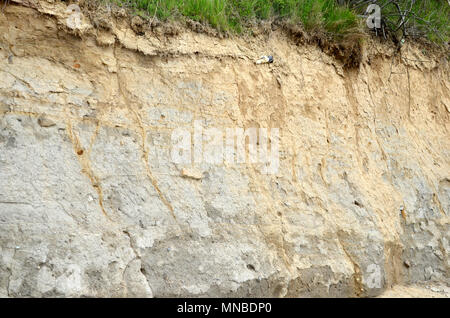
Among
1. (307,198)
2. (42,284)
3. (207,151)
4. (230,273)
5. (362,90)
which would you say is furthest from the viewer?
(362,90)

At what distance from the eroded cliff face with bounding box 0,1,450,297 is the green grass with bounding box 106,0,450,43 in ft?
0.64

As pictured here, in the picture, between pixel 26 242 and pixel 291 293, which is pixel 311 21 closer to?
pixel 291 293

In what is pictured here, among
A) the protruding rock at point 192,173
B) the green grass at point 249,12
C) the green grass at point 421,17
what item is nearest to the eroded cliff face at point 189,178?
the protruding rock at point 192,173

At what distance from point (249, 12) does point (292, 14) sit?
1.56ft

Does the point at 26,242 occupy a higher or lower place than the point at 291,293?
higher

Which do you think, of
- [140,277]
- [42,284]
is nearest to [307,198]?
[140,277]

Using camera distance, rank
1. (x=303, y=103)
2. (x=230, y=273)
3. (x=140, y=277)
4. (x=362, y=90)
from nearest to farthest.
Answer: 1. (x=140, y=277)
2. (x=230, y=273)
3. (x=303, y=103)
4. (x=362, y=90)

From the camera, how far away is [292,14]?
4.89 m

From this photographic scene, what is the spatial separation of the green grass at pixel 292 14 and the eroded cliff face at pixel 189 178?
20 cm

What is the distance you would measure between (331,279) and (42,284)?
2307mm

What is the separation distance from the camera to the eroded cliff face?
10.9 ft

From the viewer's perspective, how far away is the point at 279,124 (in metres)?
4.52

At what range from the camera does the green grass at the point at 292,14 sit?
4277 millimetres

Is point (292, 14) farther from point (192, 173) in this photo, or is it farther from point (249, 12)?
point (192, 173)
